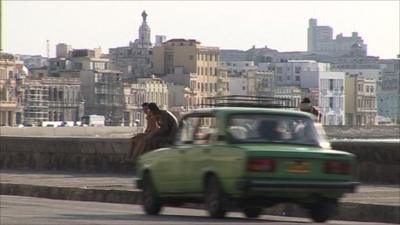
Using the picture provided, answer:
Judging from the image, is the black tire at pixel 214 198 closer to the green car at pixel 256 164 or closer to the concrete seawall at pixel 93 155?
the green car at pixel 256 164

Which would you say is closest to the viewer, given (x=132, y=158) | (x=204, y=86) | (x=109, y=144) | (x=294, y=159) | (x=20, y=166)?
(x=294, y=159)

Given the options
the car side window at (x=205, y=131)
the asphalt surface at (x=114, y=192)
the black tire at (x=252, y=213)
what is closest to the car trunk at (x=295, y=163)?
the car side window at (x=205, y=131)

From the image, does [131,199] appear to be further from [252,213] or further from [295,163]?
[295,163]

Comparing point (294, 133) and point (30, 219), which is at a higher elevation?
point (294, 133)

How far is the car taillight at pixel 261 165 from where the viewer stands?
18.9 meters

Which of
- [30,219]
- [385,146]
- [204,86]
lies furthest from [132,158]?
[204,86]

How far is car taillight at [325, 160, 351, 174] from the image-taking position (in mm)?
19328

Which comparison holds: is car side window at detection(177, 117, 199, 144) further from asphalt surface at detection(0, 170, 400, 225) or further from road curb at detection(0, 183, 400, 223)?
road curb at detection(0, 183, 400, 223)

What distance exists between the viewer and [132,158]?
2723 centimetres

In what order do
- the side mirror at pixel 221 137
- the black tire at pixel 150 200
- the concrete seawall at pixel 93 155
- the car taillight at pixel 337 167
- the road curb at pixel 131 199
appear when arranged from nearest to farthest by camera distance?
the car taillight at pixel 337 167 → the side mirror at pixel 221 137 → the road curb at pixel 131 199 → the black tire at pixel 150 200 → the concrete seawall at pixel 93 155

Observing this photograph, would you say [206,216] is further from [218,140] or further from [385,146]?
[385,146]

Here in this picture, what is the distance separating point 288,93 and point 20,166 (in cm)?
16058

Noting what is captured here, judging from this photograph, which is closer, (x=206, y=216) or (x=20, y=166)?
(x=206, y=216)

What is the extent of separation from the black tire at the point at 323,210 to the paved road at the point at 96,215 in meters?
0.26
